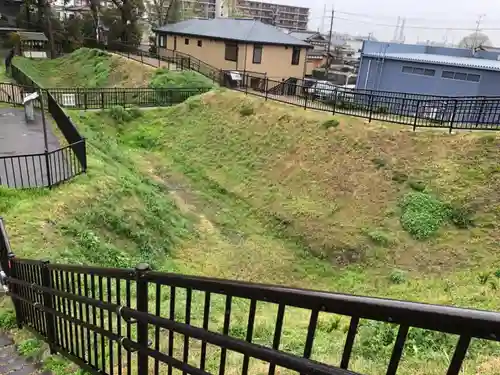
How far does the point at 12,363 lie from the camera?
13.1ft

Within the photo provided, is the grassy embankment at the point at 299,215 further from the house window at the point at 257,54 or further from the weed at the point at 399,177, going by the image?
the house window at the point at 257,54

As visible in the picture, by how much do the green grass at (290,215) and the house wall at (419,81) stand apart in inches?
450

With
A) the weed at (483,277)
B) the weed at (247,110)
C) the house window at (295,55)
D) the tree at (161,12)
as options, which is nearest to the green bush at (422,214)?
the weed at (483,277)

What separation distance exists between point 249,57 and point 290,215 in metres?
18.3

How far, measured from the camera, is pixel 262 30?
95.5 feet

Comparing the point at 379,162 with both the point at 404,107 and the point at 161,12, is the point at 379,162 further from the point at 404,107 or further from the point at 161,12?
the point at 161,12

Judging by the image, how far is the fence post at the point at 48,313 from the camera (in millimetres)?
3590

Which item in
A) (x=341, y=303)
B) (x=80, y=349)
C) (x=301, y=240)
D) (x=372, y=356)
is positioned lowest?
(x=301, y=240)

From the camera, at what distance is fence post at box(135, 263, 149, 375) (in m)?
2.26

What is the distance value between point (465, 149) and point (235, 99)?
9.99 meters

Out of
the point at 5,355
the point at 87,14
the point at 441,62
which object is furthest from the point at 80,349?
the point at 87,14

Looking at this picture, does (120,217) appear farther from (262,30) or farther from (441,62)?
(262,30)

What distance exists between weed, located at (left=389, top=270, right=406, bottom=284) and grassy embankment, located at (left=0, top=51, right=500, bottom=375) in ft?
0.14

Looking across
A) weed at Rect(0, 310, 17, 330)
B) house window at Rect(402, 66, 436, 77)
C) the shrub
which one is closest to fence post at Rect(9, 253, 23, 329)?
weed at Rect(0, 310, 17, 330)
